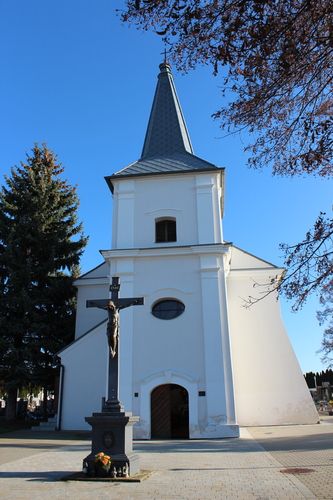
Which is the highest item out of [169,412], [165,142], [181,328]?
[165,142]

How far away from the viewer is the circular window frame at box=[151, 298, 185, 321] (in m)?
15.8

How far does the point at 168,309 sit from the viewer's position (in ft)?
52.3

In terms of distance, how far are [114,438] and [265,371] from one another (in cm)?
1149

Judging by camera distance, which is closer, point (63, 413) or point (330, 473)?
point (330, 473)

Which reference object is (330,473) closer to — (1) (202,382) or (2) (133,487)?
(2) (133,487)

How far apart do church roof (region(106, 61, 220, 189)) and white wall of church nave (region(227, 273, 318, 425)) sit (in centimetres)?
657

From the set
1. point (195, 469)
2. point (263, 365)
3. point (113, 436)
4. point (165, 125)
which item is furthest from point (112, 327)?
point (165, 125)

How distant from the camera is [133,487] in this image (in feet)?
20.6

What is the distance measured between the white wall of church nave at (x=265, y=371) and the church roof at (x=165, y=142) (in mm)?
6575

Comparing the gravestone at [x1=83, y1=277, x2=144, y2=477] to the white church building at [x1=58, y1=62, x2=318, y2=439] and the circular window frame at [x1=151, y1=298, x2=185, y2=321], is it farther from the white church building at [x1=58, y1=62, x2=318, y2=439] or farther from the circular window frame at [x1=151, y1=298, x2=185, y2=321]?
the circular window frame at [x1=151, y1=298, x2=185, y2=321]

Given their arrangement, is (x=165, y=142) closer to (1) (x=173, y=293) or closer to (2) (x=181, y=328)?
(1) (x=173, y=293)

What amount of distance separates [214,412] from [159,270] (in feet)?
18.3

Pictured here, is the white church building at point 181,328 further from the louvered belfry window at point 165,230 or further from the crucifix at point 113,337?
the crucifix at point 113,337

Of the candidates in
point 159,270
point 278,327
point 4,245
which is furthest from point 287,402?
point 4,245
